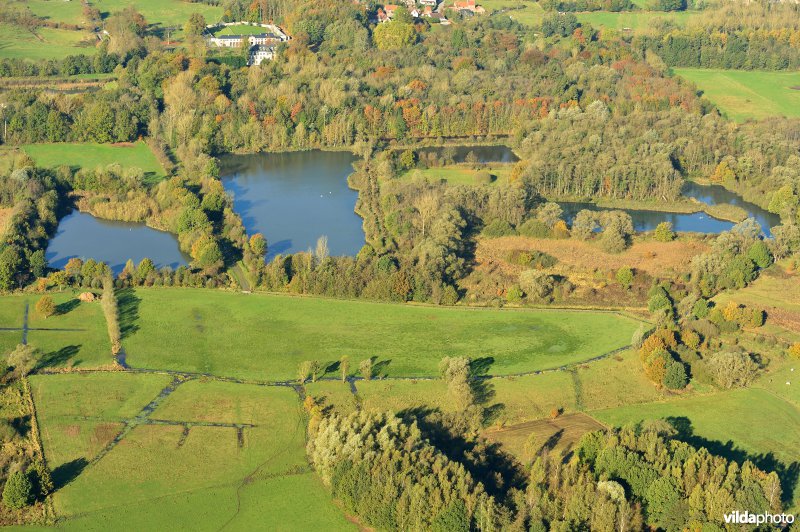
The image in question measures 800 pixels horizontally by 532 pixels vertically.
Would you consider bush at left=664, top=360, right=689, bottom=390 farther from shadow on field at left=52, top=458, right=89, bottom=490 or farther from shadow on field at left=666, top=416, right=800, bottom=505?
shadow on field at left=52, top=458, right=89, bottom=490

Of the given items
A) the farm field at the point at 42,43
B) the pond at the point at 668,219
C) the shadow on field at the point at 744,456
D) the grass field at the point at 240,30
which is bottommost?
the shadow on field at the point at 744,456

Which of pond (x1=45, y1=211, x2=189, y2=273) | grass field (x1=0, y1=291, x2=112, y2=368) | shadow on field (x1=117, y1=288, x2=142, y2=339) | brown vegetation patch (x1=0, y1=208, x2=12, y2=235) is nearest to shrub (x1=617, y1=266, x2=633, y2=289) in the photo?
pond (x1=45, y1=211, x2=189, y2=273)

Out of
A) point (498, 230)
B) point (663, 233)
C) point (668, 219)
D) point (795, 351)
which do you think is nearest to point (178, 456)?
point (498, 230)

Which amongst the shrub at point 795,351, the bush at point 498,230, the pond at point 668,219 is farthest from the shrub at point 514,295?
the pond at point 668,219

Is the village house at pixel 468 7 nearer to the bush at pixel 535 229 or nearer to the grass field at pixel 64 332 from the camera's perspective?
the bush at pixel 535 229

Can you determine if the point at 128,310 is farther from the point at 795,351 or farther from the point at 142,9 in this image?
the point at 142,9

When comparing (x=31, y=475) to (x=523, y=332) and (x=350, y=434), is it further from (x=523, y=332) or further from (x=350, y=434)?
(x=523, y=332)

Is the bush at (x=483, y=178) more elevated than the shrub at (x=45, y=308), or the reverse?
the bush at (x=483, y=178)
